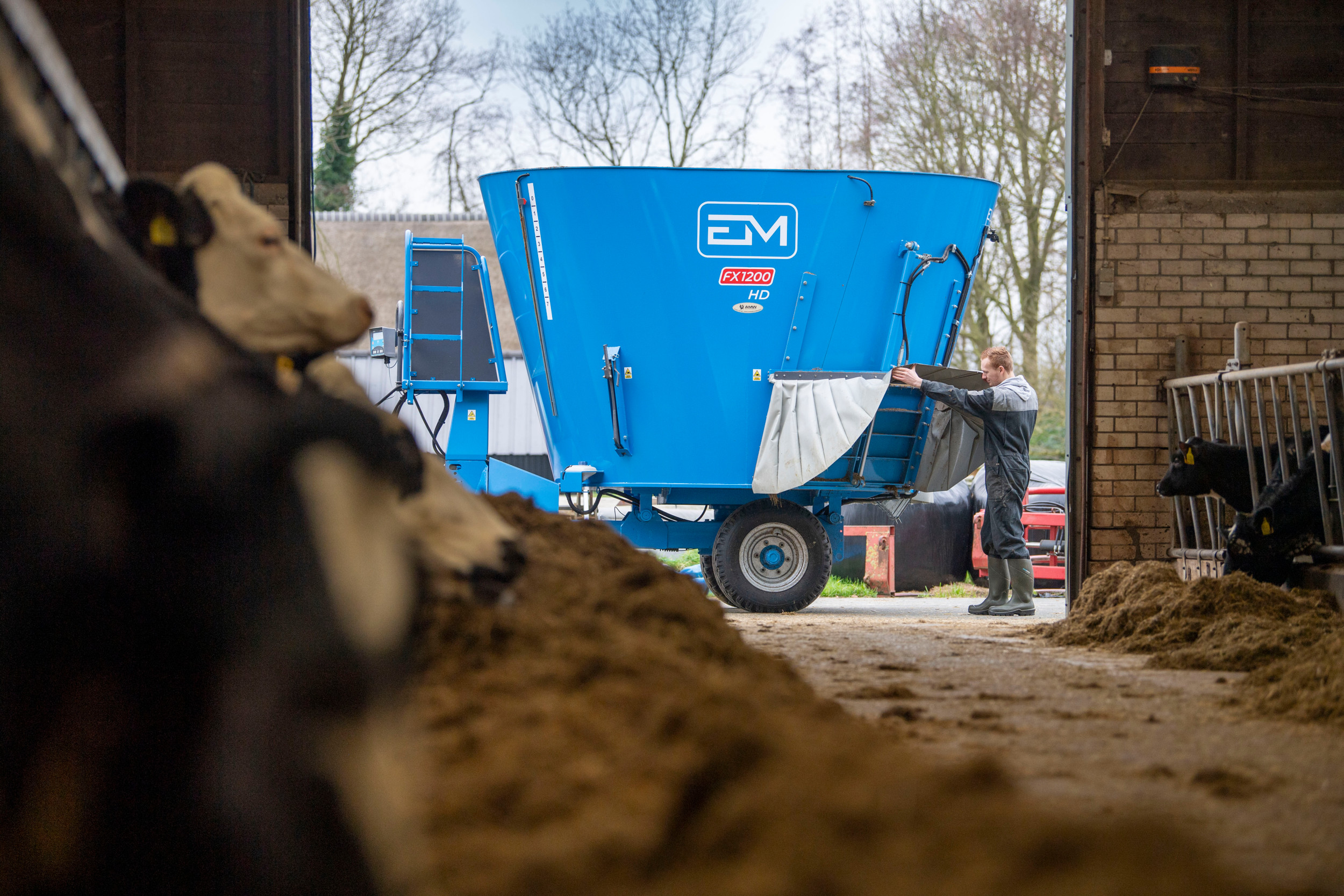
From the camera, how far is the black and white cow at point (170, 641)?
4.22 ft

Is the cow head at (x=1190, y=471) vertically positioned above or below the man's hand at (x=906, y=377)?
below

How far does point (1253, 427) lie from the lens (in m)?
7.42

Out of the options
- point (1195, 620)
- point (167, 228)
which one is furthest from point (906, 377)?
point (167, 228)

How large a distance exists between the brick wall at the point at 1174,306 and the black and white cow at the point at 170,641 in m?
6.54

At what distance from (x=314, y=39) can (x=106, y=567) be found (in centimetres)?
1753

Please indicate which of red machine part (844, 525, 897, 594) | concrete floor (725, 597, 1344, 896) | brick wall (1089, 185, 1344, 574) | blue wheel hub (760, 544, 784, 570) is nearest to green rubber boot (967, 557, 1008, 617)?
brick wall (1089, 185, 1344, 574)

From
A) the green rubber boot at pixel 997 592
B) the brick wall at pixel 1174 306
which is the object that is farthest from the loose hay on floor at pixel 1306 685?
the green rubber boot at pixel 997 592

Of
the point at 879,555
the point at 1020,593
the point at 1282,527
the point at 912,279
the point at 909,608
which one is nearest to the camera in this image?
the point at 1282,527

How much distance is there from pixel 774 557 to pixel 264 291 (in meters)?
6.17

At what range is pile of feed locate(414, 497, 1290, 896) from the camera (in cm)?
133

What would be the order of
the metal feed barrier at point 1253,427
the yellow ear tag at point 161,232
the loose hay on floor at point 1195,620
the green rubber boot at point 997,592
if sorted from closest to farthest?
the yellow ear tag at point 161,232, the loose hay on floor at point 1195,620, the metal feed barrier at point 1253,427, the green rubber boot at point 997,592

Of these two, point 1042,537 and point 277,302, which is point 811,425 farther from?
point 277,302

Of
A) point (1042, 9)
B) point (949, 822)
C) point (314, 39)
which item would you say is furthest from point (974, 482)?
point (314, 39)

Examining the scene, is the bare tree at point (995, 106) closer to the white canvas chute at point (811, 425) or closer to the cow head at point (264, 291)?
the white canvas chute at point (811, 425)
